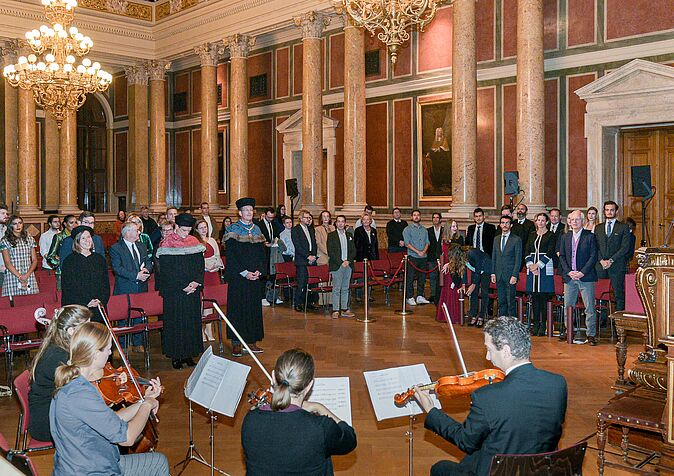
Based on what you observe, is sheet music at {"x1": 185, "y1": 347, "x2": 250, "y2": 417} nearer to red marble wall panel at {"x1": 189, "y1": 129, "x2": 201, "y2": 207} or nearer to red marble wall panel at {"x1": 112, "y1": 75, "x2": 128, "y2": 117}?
red marble wall panel at {"x1": 189, "y1": 129, "x2": 201, "y2": 207}

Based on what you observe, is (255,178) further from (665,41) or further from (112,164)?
(665,41)

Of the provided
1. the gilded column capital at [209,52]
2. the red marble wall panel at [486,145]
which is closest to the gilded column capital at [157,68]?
the gilded column capital at [209,52]

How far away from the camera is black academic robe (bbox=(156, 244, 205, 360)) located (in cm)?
746

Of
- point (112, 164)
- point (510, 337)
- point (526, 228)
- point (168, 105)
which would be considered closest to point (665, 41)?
point (526, 228)

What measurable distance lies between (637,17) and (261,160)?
10.7 meters

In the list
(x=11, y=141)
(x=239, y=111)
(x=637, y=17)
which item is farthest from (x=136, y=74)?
(x=637, y=17)

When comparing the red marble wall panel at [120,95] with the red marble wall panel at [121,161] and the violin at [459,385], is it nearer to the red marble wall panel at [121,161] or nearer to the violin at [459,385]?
the red marble wall panel at [121,161]

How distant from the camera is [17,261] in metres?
8.59

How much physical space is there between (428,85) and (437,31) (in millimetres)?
1167

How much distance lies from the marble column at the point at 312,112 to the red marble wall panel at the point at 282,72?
8.73ft

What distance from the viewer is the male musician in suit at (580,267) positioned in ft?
28.4

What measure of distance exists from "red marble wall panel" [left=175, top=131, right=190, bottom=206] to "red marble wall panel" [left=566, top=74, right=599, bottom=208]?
41.7ft

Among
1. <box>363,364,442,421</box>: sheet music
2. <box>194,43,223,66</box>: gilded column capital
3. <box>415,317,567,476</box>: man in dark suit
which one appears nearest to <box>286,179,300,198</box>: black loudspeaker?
<box>194,43,223,66</box>: gilded column capital

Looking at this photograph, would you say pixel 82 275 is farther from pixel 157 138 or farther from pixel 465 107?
pixel 157 138
